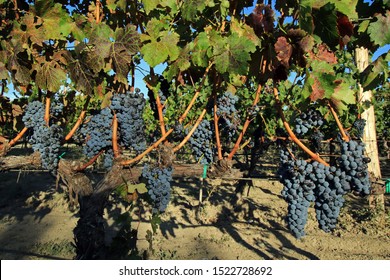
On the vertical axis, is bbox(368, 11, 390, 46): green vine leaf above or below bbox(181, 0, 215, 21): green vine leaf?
below

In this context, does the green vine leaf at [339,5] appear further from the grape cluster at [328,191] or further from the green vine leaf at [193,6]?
the grape cluster at [328,191]

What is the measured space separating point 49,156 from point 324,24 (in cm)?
226

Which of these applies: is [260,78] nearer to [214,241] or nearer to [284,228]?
[214,241]

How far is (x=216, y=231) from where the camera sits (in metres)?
5.84

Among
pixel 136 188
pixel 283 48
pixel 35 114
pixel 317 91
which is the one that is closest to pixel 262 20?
pixel 283 48

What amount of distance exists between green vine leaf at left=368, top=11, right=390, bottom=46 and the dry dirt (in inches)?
146

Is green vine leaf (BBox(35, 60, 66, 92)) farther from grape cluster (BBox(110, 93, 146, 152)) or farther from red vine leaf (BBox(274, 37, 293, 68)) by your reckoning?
red vine leaf (BBox(274, 37, 293, 68))

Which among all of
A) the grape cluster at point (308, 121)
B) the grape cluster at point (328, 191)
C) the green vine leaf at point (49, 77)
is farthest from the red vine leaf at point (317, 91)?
the green vine leaf at point (49, 77)

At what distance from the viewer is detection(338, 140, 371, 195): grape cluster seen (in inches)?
79.8

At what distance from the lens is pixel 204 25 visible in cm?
227

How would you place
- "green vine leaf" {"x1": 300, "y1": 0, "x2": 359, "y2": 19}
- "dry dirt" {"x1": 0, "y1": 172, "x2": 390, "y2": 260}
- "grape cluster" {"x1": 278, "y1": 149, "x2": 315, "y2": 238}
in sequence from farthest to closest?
"dry dirt" {"x1": 0, "y1": 172, "x2": 390, "y2": 260}
"grape cluster" {"x1": 278, "y1": 149, "x2": 315, "y2": 238}
"green vine leaf" {"x1": 300, "y1": 0, "x2": 359, "y2": 19}

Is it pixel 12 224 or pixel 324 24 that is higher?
pixel 324 24

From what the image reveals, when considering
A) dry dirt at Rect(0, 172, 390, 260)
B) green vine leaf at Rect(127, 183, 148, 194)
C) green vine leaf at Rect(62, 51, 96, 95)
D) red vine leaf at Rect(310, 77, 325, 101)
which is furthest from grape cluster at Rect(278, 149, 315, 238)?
dry dirt at Rect(0, 172, 390, 260)
